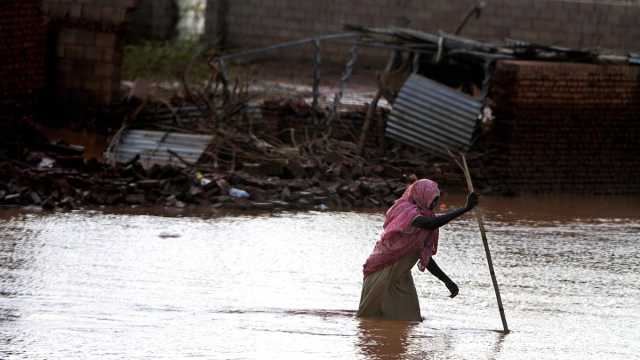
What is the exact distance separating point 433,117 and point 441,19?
336 inches

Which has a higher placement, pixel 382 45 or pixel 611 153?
pixel 382 45

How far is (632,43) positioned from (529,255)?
43.1ft

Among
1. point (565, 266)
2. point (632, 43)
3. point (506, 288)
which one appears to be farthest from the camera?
point (632, 43)

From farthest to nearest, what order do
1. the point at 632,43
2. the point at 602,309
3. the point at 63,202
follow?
the point at 632,43, the point at 63,202, the point at 602,309

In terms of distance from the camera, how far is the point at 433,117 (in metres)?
16.7

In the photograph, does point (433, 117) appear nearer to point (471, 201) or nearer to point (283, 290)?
point (283, 290)

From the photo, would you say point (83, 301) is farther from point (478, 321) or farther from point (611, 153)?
point (611, 153)

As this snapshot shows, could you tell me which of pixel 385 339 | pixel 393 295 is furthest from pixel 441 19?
pixel 385 339

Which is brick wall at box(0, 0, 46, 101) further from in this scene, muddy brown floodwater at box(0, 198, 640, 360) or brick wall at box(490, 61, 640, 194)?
brick wall at box(490, 61, 640, 194)

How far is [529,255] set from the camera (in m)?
12.6

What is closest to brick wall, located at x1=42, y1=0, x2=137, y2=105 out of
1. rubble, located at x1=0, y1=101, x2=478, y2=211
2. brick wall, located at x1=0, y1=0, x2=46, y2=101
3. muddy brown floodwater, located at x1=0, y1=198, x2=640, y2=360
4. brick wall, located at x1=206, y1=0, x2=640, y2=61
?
brick wall, located at x1=0, y1=0, x2=46, y2=101

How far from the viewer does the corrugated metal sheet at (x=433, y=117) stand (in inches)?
656

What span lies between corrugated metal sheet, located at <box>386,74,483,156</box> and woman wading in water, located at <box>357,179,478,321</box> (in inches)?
290

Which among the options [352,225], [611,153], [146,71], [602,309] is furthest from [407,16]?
[602,309]
